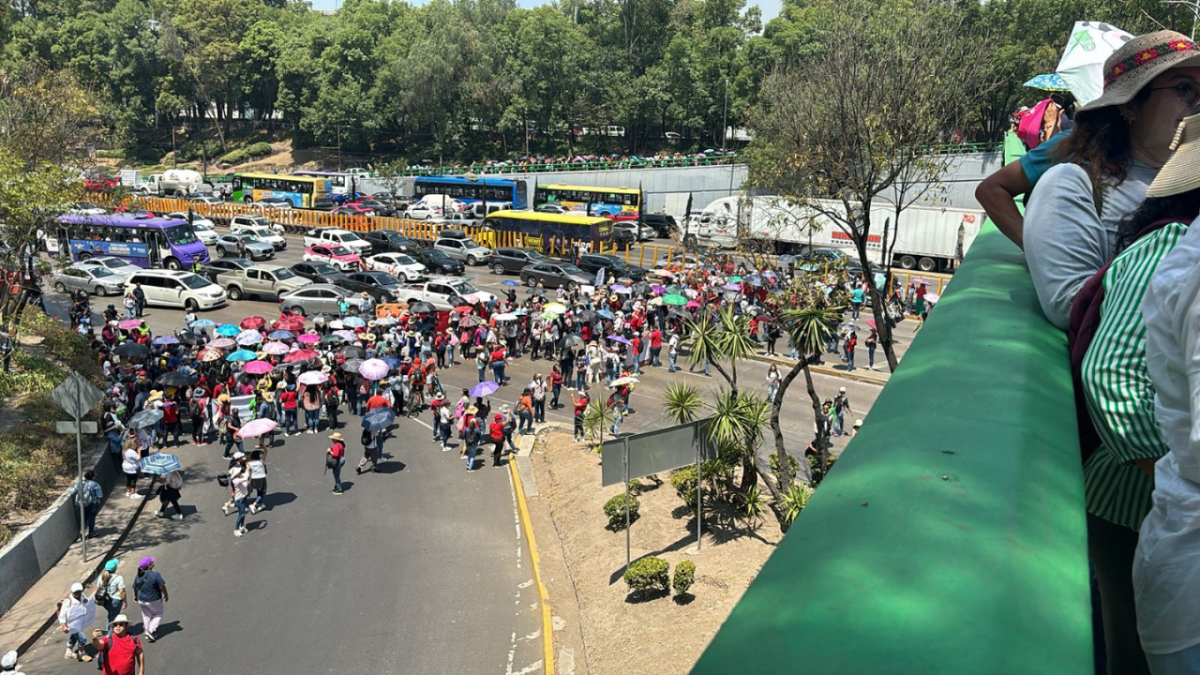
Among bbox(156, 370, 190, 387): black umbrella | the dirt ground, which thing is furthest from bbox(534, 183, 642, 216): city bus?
the dirt ground

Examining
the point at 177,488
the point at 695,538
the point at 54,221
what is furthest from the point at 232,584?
the point at 54,221

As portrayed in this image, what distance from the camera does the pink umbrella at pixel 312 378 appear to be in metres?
21.8

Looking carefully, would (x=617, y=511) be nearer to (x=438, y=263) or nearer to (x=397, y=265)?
(x=397, y=265)

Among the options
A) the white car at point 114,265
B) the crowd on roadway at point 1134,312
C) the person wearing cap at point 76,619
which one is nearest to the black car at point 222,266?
the white car at point 114,265

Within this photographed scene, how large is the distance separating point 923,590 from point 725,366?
2927 cm

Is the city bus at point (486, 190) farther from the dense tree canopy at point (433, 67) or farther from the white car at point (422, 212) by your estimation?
the dense tree canopy at point (433, 67)

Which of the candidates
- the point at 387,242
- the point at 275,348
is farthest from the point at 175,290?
the point at 387,242

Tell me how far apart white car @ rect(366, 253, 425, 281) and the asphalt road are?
17.4 meters

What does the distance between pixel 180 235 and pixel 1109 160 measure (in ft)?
146

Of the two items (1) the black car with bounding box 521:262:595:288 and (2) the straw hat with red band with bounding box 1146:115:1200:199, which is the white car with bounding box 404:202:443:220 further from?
(2) the straw hat with red band with bounding box 1146:115:1200:199

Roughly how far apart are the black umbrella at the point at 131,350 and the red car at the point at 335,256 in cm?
1633

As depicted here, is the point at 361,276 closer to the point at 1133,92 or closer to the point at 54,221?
the point at 54,221

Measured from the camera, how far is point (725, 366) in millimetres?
30344

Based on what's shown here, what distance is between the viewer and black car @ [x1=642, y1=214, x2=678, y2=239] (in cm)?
5618
